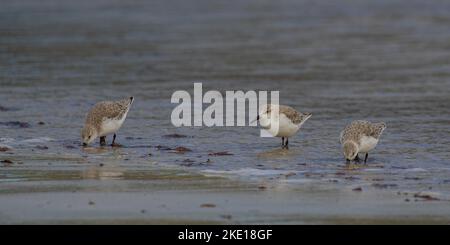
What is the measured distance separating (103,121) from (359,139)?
3.57 metres

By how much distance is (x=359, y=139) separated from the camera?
1351cm

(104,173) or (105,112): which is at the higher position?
(105,112)

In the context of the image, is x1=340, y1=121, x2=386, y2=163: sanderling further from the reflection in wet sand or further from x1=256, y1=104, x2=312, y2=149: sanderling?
the reflection in wet sand

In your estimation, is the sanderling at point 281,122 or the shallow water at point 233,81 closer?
the shallow water at point 233,81

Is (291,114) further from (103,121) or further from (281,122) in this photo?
(103,121)

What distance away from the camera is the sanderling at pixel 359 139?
13414 millimetres

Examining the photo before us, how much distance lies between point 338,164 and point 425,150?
1.47 metres

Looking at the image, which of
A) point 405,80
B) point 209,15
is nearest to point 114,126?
point 405,80

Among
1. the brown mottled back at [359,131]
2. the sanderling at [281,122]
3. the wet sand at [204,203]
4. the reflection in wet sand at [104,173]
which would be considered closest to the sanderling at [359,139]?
the brown mottled back at [359,131]

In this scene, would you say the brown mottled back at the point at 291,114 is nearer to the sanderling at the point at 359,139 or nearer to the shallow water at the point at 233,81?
the shallow water at the point at 233,81

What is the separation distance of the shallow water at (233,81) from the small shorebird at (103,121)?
0.82 feet

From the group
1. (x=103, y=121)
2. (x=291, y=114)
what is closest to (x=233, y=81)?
(x=291, y=114)

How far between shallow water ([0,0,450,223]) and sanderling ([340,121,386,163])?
0.71 ft

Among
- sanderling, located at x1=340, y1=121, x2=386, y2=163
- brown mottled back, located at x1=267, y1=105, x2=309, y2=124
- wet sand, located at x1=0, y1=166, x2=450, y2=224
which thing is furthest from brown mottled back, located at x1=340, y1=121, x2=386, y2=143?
wet sand, located at x1=0, y1=166, x2=450, y2=224
